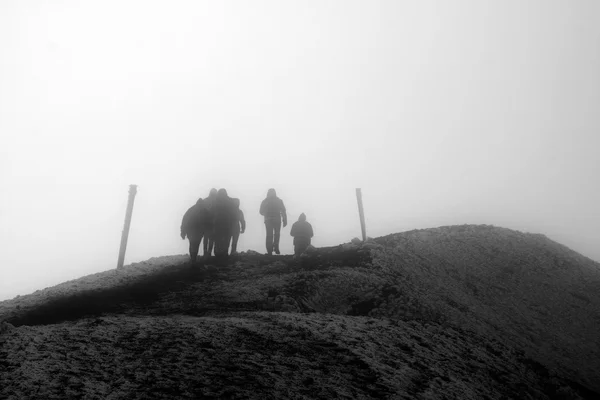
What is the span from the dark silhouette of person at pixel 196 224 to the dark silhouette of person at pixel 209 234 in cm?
25

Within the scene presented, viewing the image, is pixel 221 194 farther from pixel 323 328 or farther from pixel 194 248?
pixel 323 328

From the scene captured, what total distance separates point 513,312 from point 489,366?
385 cm

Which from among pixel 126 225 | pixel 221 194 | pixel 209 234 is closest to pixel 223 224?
pixel 209 234

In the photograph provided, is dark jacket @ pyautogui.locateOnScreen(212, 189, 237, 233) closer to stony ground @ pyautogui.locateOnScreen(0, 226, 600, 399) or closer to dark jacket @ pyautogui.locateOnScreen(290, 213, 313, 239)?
stony ground @ pyautogui.locateOnScreen(0, 226, 600, 399)

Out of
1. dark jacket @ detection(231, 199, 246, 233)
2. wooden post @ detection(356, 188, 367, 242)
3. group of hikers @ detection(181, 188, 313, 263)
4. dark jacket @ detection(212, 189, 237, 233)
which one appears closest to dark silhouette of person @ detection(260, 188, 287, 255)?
group of hikers @ detection(181, 188, 313, 263)

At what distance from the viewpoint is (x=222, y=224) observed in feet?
38.0

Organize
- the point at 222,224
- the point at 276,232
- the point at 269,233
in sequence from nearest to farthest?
the point at 222,224
the point at 269,233
the point at 276,232

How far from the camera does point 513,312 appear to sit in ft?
29.5

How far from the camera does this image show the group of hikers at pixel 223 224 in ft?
36.5

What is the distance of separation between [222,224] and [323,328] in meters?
6.60

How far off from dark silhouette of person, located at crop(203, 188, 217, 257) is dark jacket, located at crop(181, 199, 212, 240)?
0.79ft

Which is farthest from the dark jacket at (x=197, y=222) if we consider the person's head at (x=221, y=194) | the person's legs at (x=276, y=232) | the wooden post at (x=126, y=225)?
the wooden post at (x=126, y=225)

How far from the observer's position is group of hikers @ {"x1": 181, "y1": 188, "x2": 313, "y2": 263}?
→ 11133 mm

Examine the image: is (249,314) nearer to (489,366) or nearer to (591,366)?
(489,366)
